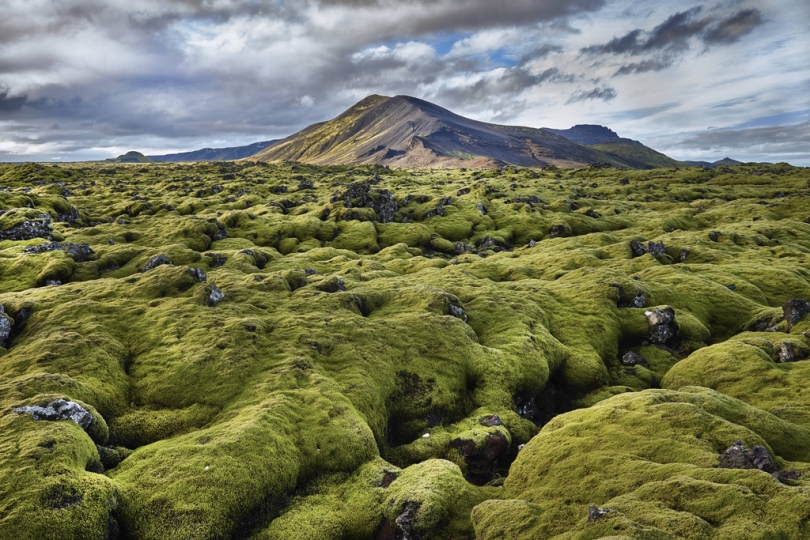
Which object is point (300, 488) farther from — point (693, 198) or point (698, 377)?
point (693, 198)

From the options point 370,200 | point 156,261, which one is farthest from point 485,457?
point 370,200

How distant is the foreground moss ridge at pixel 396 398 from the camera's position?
46.3ft

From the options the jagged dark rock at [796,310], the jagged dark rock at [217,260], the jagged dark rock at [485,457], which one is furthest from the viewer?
the jagged dark rock at [217,260]

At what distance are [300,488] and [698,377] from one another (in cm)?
2557

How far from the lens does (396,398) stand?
82.9 ft

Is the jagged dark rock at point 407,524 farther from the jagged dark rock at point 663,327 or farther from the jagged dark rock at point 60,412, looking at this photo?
the jagged dark rock at point 663,327

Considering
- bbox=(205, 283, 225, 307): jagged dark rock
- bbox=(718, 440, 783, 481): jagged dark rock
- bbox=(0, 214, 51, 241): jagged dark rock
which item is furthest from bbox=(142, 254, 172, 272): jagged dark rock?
bbox=(718, 440, 783, 481): jagged dark rock

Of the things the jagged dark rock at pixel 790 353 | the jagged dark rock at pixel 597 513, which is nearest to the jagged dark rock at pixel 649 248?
the jagged dark rock at pixel 790 353

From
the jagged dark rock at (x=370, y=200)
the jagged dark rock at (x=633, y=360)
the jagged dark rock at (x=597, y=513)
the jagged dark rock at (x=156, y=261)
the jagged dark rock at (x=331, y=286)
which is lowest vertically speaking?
the jagged dark rock at (x=633, y=360)

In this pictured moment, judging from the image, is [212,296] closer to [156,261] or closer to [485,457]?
[156,261]

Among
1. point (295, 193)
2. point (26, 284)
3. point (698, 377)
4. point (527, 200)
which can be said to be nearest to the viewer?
point (698, 377)

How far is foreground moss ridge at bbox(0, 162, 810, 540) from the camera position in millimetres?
14125

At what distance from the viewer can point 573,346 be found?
3344 centimetres

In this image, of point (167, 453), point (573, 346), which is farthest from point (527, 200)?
point (167, 453)
